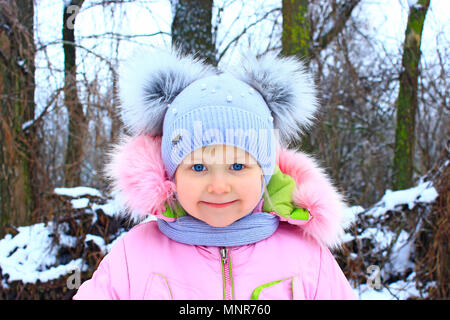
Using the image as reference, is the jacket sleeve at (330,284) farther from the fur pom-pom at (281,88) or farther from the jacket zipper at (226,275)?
the fur pom-pom at (281,88)

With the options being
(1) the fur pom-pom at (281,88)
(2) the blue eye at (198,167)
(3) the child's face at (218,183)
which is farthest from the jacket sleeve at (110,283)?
(1) the fur pom-pom at (281,88)

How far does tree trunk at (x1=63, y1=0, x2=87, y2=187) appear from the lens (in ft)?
11.6

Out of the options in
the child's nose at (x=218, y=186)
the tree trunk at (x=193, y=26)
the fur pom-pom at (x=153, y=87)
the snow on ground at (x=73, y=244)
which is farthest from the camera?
the snow on ground at (x=73, y=244)

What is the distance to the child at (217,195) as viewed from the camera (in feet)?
4.20

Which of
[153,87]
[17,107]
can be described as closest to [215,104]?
[153,87]

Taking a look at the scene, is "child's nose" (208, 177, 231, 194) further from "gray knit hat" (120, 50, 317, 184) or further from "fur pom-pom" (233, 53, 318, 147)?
"fur pom-pom" (233, 53, 318, 147)

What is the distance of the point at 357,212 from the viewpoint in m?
3.13

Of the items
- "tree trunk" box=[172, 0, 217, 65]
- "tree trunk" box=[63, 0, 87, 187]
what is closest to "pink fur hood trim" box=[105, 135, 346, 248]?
"tree trunk" box=[172, 0, 217, 65]

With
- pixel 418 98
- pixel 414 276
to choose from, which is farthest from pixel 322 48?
pixel 414 276

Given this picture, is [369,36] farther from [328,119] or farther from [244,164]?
[244,164]

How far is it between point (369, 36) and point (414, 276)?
3654 mm

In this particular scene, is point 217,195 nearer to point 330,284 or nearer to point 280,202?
point 280,202

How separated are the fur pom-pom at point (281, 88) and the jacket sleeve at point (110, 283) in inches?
33.6

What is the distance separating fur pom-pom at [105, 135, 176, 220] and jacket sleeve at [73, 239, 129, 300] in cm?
22
